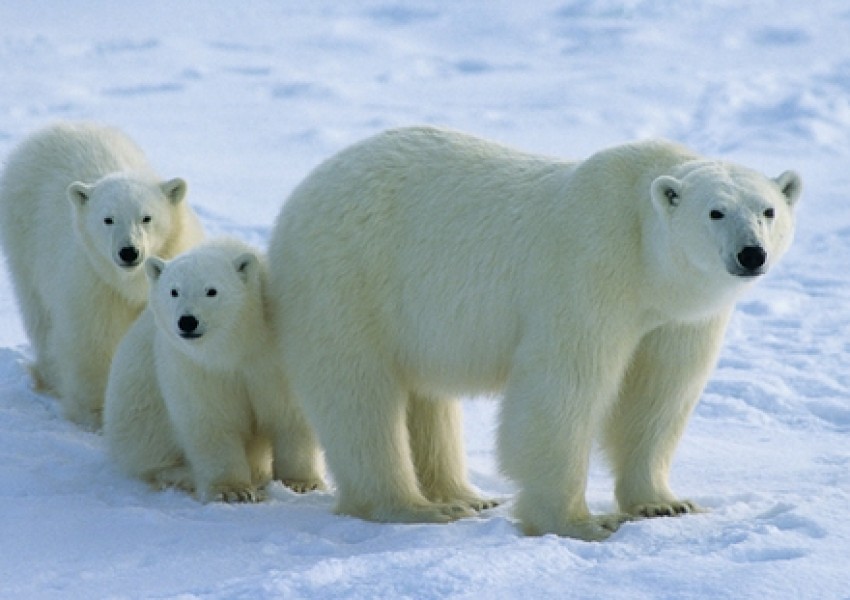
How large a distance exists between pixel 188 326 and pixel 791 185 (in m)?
2.49

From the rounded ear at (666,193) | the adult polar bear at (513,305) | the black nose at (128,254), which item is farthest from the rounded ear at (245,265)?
the rounded ear at (666,193)

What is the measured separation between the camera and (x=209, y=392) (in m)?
6.50

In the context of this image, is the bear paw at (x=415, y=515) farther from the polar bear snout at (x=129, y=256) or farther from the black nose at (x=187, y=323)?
the polar bear snout at (x=129, y=256)

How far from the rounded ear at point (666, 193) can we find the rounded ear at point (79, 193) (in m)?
3.50

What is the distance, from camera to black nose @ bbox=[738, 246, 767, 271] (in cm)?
499

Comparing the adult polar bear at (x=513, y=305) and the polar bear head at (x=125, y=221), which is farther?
the polar bear head at (x=125, y=221)

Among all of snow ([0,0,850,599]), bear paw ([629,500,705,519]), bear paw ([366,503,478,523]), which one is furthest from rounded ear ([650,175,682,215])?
bear paw ([366,503,478,523])

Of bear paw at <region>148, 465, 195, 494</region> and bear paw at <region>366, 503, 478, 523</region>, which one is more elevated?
bear paw at <region>366, 503, 478, 523</region>

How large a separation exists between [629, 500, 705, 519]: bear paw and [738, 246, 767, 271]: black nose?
52.6 inches

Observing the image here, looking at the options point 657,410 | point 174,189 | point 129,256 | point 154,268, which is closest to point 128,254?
point 129,256

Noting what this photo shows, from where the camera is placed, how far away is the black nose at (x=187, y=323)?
20.1 ft

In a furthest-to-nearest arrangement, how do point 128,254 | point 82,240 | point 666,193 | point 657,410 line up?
point 82,240, point 128,254, point 657,410, point 666,193

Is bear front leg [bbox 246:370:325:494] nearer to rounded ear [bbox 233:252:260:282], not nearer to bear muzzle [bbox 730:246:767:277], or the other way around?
rounded ear [bbox 233:252:260:282]

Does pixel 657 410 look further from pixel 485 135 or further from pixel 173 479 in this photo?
pixel 485 135
